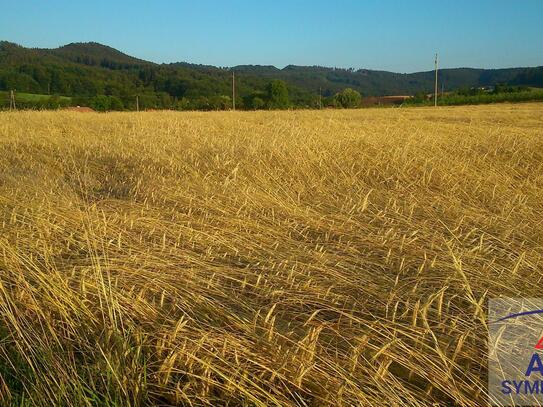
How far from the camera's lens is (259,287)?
234 cm

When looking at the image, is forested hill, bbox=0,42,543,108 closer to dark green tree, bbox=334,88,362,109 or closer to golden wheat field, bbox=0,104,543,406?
dark green tree, bbox=334,88,362,109

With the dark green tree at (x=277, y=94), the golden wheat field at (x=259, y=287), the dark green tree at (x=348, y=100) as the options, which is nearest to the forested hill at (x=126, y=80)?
the dark green tree at (x=277, y=94)

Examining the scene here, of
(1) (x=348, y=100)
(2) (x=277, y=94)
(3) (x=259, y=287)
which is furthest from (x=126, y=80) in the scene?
(3) (x=259, y=287)

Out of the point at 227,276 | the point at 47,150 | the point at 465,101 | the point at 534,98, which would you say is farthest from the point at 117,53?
the point at 227,276

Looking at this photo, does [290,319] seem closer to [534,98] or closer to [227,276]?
[227,276]

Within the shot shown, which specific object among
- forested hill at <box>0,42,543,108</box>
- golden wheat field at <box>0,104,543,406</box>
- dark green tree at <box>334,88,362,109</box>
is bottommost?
golden wheat field at <box>0,104,543,406</box>

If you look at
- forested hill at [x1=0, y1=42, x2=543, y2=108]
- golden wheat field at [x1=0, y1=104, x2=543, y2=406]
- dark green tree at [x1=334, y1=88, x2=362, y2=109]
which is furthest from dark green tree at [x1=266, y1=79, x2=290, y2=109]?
golden wheat field at [x1=0, y1=104, x2=543, y2=406]

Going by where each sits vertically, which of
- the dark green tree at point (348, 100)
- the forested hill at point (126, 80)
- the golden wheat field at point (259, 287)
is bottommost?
the golden wheat field at point (259, 287)

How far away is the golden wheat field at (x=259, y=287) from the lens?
1.70 meters

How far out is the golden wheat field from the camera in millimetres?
1696

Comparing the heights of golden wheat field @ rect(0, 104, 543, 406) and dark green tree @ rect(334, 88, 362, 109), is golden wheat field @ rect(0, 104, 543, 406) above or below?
below

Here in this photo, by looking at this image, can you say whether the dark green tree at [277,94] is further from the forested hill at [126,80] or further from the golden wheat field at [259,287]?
the golden wheat field at [259,287]

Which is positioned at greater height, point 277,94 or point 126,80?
point 126,80

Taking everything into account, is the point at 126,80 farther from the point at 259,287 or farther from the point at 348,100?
the point at 259,287
